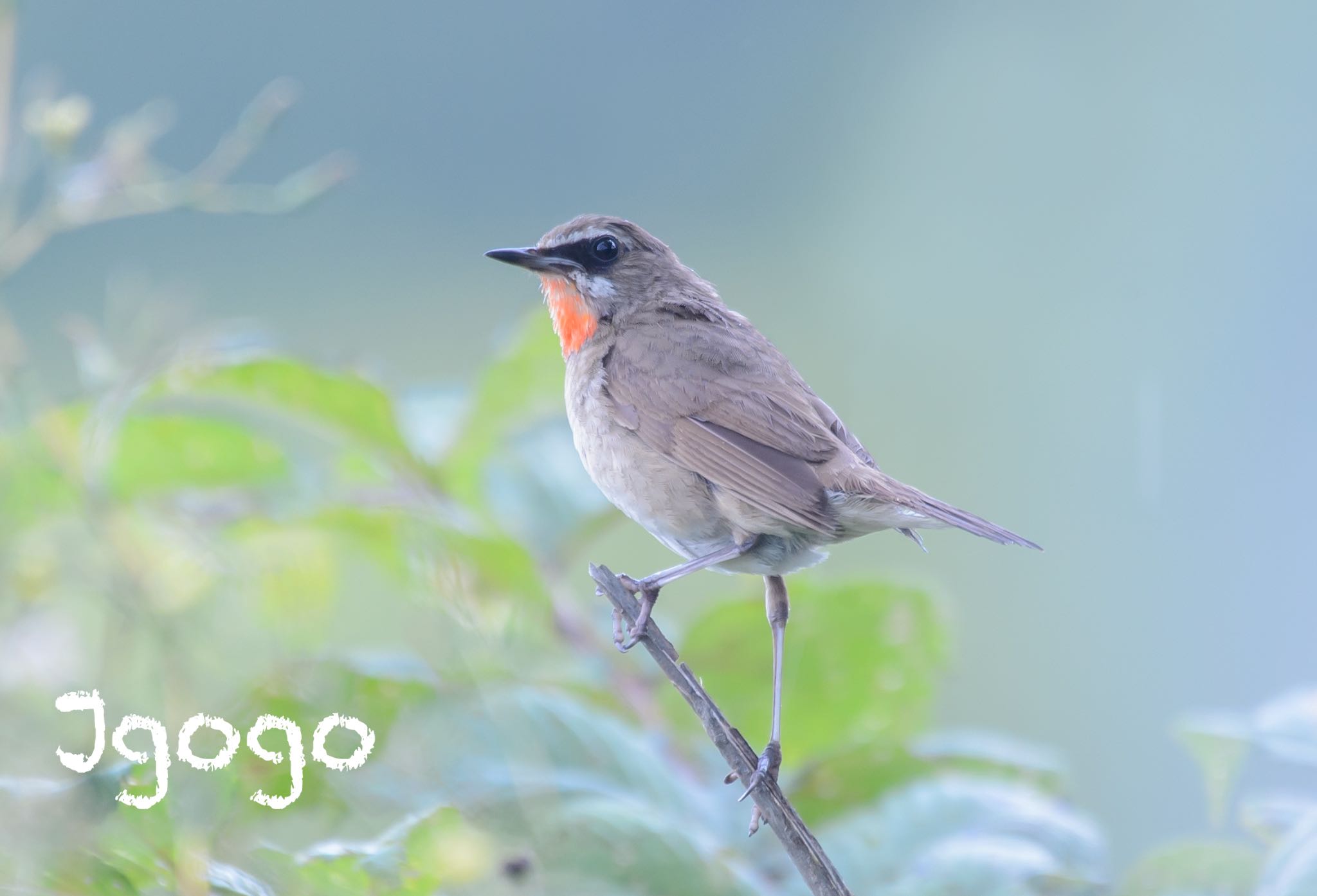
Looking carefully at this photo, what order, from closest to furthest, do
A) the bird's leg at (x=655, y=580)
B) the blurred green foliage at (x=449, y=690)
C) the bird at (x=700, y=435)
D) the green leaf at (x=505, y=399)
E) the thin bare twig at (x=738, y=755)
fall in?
the thin bare twig at (x=738, y=755) < the blurred green foliage at (x=449, y=690) < the bird's leg at (x=655, y=580) < the bird at (x=700, y=435) < the green leaf at (x=505, y=399)

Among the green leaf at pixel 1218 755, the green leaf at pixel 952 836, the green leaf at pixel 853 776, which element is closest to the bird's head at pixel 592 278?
the green leaf at pixel 853 776

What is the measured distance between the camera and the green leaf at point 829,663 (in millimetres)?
2330

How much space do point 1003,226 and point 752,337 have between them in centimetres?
871

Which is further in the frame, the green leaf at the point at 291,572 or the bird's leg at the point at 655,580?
the green leaf at the point at 291,572

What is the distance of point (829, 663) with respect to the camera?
233 centimetres

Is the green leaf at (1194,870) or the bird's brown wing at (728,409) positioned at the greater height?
the bird's brown wing at (728,409)

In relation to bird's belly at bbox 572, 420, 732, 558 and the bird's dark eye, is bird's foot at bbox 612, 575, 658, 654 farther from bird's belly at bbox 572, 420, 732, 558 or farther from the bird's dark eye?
the bird's dark eye

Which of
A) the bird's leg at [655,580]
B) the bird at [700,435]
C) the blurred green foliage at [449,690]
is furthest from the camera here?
the bird at [700,435]

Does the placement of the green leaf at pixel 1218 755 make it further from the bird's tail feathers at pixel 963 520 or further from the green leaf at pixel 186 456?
the green leaf at pixel 186 456

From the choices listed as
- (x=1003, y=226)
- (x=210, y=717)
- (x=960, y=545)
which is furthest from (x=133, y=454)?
(x=1003, y=226)

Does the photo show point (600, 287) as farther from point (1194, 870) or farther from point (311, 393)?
point (1194, 870)

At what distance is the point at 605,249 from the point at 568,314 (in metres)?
0.14

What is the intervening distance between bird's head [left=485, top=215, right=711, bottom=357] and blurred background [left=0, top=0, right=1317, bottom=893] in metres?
0.07

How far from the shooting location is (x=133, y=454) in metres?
2.30
